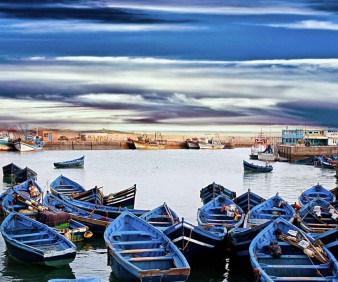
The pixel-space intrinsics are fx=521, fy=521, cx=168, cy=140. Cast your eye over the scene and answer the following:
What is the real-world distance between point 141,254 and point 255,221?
25.8ft

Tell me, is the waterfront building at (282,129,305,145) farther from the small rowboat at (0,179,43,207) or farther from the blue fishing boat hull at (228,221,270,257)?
the blue fishing boat hull at (228,221,270,257)

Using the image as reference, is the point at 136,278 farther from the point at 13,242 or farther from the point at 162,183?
the point at 162,183

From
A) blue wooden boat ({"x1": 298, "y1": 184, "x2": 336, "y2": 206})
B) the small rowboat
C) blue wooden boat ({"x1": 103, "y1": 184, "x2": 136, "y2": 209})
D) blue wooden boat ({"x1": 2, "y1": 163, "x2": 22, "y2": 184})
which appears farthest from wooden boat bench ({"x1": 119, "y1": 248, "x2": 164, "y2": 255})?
blue wooden boat ({"x1": 2, "y1": 163, "x2": 22, "y2": 184})

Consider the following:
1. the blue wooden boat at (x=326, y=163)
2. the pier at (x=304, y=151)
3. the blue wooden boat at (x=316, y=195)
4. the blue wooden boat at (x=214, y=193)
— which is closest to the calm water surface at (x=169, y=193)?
the blue wooden boat at (x=214, y=193)

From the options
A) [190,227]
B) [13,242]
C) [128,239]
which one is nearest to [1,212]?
[13,242]

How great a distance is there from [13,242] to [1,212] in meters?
10.3

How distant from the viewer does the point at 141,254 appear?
17078mm

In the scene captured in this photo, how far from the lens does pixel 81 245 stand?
74.3 ft

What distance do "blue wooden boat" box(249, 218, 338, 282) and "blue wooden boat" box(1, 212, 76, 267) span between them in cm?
661

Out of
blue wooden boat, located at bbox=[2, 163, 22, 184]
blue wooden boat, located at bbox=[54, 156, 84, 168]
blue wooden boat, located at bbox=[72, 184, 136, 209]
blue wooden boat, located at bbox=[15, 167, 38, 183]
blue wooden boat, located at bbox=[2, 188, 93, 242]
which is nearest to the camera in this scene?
blue wooden boat, located at bbox=[2, 188, 93, 242]

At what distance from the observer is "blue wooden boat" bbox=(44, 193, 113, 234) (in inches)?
939

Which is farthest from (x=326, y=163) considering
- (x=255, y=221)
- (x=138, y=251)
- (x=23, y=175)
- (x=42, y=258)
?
(x=42, y=258)

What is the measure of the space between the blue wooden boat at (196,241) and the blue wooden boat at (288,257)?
2.04 meters

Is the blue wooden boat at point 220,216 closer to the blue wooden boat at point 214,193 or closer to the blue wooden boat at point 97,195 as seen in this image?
the blue wooden boat at point 97,195
